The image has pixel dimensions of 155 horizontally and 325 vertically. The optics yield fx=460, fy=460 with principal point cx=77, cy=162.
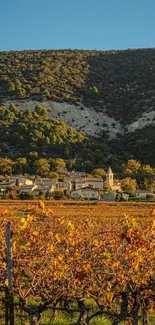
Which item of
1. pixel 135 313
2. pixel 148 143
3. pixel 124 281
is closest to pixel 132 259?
pixel 124 281

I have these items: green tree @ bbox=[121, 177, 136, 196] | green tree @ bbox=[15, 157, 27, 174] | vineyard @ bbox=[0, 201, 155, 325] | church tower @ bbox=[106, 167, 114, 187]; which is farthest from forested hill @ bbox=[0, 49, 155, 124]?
vineyard @ bbox=[0, 201, 155, 325]

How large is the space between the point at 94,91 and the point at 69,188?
1390 inches

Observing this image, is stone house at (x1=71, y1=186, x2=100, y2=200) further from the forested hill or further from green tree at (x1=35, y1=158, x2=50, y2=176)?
the forested hill

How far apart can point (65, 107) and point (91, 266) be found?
85103 mm

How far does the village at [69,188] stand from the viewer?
5788 cm

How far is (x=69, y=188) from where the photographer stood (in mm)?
67125

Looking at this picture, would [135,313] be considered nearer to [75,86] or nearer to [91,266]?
[91,266]

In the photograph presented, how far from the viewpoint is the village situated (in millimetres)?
57875

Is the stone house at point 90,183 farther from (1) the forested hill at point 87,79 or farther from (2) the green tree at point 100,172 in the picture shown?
(1) the forested hill at point 87,79

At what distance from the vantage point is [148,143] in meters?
76.8

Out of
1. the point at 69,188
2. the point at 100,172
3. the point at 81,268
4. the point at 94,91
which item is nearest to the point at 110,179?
the point at 100,172

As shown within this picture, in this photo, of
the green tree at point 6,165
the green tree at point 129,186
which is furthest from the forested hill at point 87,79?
the green tree at point 129,186

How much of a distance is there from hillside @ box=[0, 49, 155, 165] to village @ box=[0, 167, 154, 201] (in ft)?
26.8

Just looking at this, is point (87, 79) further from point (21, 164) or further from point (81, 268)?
point (81, 268)
